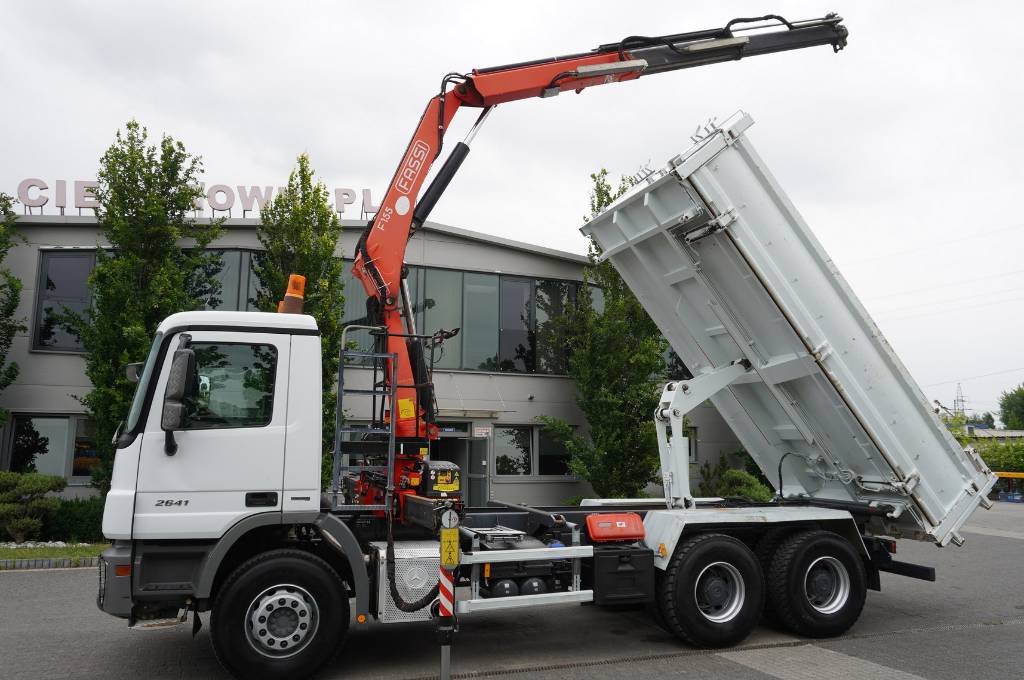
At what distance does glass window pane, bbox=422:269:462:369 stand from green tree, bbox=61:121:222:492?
200 inches

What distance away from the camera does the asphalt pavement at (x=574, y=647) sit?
6.23 metres

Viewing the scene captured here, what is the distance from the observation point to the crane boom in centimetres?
757

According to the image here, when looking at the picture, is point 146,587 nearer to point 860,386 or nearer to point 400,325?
point 400,325

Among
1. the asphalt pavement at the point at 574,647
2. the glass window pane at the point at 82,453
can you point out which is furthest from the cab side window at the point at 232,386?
the glass window pane at the point at 82,453

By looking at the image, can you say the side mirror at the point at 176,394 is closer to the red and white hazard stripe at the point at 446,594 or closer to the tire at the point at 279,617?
the tire at the point at 279,617

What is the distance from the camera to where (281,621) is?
5.77 metres

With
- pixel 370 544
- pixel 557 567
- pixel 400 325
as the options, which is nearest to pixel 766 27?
pixel 400 325

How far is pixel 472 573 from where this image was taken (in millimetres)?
6426

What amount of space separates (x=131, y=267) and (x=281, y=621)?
34.1ft

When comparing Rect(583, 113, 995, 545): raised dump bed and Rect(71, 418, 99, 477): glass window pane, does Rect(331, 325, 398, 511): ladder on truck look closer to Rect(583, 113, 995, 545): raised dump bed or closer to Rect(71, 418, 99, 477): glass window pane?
Rect(583, 113, 995, 545): raised dump bed

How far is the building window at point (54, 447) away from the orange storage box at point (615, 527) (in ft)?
42.3

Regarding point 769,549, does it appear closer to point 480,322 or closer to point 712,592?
point 712,592

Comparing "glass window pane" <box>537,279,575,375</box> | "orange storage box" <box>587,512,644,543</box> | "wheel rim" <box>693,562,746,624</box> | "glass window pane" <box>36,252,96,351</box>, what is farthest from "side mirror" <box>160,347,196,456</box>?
"glass window pane" <box>537,279,575,375</box>

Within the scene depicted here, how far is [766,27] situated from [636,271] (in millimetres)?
3342
